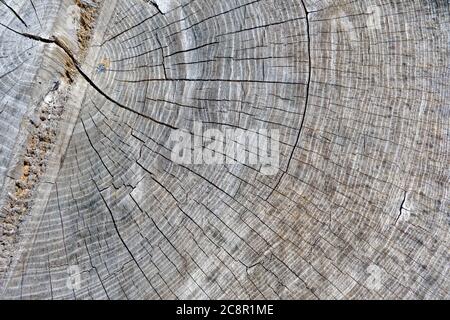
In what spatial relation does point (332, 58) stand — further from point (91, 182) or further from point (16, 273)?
point (16, 273)

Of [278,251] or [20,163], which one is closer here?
[278,251]

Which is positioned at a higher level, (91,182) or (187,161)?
(187,161)

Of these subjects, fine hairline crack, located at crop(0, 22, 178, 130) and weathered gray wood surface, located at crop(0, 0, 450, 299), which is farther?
fine hairline crack, located at crop(0, 22, 178, 130)

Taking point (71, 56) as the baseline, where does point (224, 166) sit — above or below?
below

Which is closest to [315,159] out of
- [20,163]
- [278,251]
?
[278,251]

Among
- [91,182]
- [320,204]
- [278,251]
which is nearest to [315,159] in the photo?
[320,204]

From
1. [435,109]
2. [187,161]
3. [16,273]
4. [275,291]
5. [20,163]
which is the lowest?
[16,273]

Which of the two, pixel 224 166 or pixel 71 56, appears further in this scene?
pixel 71 56

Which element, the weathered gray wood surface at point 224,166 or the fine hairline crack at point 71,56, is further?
Result: the fine hairline crack at point 71,56
